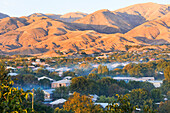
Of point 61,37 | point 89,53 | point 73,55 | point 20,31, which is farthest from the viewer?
point 20,31

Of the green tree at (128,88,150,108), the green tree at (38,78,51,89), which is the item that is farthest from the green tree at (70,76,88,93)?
the green tree at (38,78,51,89)

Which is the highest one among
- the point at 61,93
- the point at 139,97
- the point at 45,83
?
the point at 139,97

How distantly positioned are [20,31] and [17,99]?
7404 inches

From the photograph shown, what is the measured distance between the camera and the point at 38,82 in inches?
1870

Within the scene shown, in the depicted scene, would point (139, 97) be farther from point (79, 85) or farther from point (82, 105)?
point (82, 105)

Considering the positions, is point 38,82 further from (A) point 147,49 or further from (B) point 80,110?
(A) point 147,49

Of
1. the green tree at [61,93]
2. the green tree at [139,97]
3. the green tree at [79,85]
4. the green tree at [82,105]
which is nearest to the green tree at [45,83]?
the green tree at [61,93]

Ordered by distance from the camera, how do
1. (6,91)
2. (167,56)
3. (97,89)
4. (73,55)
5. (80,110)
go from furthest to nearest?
(73,55), (167,56), (97,89), (80,110), (6,91)

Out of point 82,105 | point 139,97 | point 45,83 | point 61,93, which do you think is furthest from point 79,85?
point 82,105

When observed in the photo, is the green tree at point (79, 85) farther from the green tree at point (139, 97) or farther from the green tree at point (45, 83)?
the green tree at point (45, 83)

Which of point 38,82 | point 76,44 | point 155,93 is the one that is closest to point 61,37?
point 76,44

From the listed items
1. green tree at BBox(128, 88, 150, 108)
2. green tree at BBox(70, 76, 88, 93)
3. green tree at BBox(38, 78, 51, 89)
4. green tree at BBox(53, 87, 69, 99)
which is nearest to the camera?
green tree at BBox(128, 88, 150, 108)

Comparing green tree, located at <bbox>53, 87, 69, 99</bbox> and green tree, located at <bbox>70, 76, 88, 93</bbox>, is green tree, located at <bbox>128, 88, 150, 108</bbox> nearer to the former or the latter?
green tree, located at <bbox>70, 76, 88, 93</bbox>

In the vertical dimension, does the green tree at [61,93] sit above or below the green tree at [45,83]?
above
